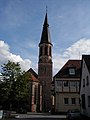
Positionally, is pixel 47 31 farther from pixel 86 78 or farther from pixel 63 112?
pixel 86 78

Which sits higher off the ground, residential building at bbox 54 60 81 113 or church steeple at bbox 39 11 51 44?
church steeple at bbox 39 11 51 44

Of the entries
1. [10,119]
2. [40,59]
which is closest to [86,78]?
[10,119]

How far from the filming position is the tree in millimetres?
41438

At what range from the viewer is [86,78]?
32969 millimetres

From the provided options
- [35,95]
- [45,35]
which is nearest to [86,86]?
[35,95]

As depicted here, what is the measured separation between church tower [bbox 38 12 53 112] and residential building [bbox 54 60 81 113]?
20654 mm

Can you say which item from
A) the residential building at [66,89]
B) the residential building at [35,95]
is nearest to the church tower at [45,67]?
the residential building at [35,95]

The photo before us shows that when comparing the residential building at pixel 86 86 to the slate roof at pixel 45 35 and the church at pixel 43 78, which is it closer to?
the church at pixel 43 78

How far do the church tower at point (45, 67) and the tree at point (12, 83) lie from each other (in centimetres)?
2850

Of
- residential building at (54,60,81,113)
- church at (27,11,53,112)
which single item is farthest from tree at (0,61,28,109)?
church at (27,11,53,112)

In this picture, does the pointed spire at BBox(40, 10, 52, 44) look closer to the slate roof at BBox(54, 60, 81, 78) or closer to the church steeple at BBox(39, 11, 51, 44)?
the church steeple at BBox(39, 11, 51, 44)

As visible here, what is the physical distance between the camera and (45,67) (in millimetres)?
72688

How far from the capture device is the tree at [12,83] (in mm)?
41438

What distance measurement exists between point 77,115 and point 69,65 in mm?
23420
